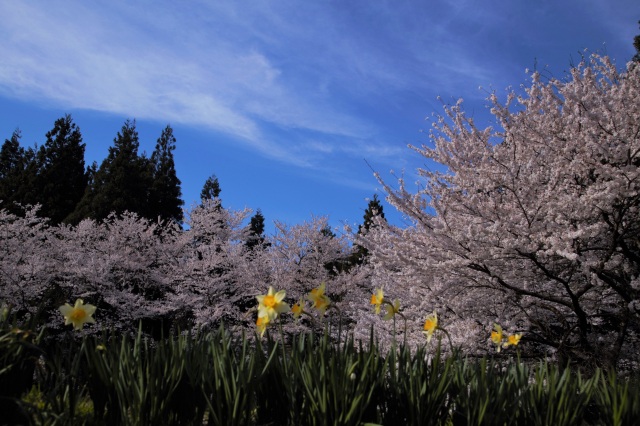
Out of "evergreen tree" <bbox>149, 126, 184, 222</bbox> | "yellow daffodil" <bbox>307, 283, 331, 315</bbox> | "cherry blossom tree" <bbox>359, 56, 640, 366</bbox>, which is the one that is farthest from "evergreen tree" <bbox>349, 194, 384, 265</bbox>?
"evergreen tree" <bbox>149, 126, 184, 222</bbox>

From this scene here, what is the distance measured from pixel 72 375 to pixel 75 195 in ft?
112

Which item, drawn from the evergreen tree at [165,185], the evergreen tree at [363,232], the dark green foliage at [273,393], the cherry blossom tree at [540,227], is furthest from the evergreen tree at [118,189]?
the dark green foliage at [273,393]

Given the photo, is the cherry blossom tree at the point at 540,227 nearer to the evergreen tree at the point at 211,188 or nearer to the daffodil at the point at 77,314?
the daffodil at the point at 77,314

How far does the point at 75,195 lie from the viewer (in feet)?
108

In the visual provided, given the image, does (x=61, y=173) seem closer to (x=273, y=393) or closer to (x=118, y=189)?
→ (x=118, y=189)

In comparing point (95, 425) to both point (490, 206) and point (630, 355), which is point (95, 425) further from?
point (630, 355)

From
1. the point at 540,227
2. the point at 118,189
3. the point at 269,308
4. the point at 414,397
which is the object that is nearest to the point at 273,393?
the point at 269,308

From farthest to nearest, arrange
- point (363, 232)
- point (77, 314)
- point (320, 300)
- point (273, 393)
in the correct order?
point (363, 232) < point (320, 300) < point (77, 314) < point (273, 393)

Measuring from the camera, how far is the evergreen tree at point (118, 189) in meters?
28.3

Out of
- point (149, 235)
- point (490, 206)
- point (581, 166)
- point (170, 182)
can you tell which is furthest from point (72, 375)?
point (170, 182)

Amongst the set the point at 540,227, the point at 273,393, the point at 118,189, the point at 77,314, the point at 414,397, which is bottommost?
the point at 273,393

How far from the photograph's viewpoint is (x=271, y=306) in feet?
9.73

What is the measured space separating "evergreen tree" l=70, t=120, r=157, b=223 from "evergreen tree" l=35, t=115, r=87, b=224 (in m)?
2.85

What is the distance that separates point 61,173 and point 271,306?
113 ft
